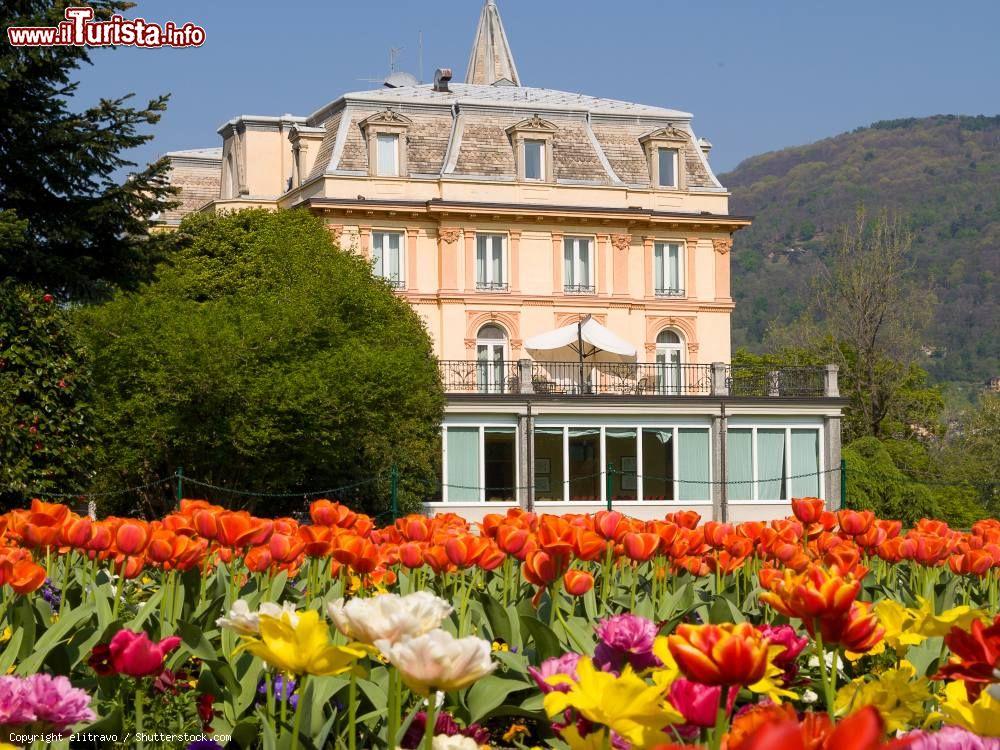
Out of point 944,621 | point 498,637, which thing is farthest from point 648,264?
point 944,621

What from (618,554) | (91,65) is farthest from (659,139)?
(618,554)

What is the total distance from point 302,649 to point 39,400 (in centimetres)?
1352

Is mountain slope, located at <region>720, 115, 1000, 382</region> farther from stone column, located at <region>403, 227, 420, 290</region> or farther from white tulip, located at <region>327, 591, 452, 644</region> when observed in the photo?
white tulip, located at <region>327, 591, 452, 644</region>

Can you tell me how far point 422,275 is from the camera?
40031 mm

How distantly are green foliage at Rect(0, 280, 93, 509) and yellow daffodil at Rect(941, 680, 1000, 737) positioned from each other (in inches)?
522

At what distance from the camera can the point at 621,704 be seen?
7.55 ft

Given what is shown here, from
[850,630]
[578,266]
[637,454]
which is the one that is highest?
[578,266]

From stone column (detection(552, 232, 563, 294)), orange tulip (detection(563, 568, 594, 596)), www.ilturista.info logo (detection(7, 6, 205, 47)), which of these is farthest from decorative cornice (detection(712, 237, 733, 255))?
orange tulip (detection(563, 568, 594, 596))

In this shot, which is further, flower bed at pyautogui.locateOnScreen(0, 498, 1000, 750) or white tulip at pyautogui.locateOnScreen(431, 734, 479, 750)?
white tulip at pyautogui.locateOnScreen(431, 734, 479, 750)

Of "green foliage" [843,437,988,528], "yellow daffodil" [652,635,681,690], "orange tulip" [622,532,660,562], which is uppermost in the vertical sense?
"yellow daffodil" [652,635,681,690]

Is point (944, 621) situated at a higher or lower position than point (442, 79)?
lower

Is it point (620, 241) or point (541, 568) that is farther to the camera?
point (620, 241)

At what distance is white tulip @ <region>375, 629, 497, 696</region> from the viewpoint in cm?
224

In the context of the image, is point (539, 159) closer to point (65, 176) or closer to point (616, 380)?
point (616, 380)
